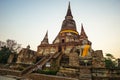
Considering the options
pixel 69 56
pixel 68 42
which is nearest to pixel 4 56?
pixel 68 42

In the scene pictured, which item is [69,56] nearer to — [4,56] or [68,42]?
[68,42]

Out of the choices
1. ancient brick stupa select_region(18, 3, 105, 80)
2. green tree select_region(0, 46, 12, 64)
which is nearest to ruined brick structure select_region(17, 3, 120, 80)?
ancient brick stupa select_region(18, 3, 105, 80)

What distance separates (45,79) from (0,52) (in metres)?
24.3

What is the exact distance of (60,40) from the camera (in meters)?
27.6

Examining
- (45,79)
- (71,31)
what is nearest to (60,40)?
(71,31)

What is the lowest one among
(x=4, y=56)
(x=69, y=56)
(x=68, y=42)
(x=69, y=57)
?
(x=69, y=57)

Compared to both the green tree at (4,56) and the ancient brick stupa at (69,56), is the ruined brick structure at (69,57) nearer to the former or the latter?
the ancient brick stupa at (69,56)

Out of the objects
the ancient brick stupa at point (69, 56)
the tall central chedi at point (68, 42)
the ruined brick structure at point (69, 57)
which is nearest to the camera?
the ruined brick structure at point (69, 57)

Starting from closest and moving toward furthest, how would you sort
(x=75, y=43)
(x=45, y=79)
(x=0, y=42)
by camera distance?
1. (x=45, y=79)
2. (x=75, y=43)
3. (x=0, y=42)

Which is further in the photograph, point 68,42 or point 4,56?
point 4,56

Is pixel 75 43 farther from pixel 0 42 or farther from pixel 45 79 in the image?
pixel 0 42

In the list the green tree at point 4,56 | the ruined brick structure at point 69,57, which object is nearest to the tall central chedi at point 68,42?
the ruined brick structure at point 69,57

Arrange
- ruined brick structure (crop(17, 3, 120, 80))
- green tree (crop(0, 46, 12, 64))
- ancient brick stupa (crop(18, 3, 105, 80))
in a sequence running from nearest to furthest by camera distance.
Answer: ruined brick structure (crop(17, 3, 120, 80)) → ancient brick stupa (crop(18, 3, 105, 80)) → green tree (crop(0, 46, 12, 64))

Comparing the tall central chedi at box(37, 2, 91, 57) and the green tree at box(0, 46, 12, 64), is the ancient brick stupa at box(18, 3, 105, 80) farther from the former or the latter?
the green tree at box(0, 46, 12, 64)
